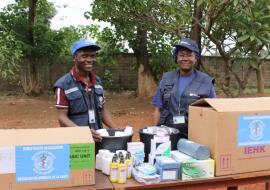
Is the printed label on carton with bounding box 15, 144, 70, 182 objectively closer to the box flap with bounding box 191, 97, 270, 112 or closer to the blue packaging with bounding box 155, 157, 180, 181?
the blue packaging with bounding box 155, 157, 180, 181

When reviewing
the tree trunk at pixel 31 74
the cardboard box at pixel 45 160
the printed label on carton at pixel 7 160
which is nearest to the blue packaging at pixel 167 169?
the cardboard box at pixel 45 160

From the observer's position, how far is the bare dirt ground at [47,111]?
7.81 m

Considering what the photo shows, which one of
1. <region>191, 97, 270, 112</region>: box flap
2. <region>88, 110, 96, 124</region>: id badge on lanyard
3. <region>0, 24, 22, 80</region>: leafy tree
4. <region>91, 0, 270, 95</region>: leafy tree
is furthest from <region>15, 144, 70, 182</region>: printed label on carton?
<region>0, 24, 22, 80</region>: leafy tree

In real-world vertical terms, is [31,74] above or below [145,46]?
below

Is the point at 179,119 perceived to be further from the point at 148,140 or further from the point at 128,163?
the point at 128,163

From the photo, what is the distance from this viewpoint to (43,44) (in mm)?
11547

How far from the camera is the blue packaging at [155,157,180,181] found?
2172 mm

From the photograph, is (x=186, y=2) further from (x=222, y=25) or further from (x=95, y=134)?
(x=95, y=134)

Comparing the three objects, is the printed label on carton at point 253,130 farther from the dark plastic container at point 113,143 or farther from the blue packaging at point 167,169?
the dark plastic container at point 113,143

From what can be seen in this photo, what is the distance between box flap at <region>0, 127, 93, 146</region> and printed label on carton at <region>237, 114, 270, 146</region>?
36.8 inches

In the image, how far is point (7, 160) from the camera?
1965 millimetres

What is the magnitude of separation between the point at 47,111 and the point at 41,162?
758cm

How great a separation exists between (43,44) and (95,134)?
9708 millimetres

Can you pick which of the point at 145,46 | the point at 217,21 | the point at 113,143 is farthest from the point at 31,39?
the point at 113,143
